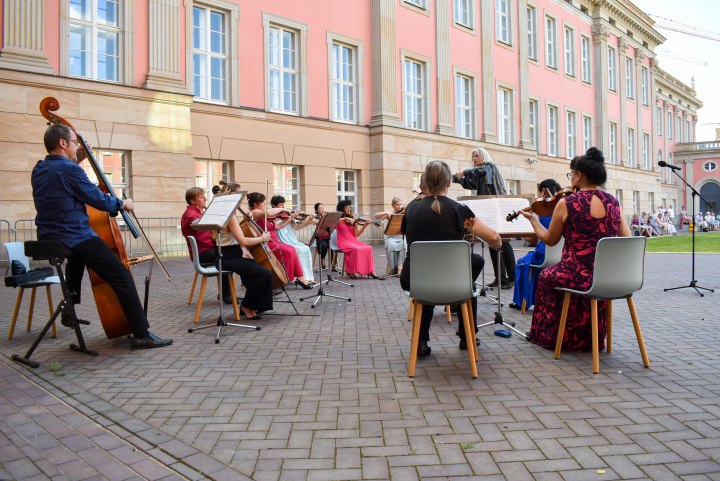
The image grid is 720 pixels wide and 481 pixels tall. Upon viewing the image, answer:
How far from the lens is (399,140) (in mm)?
20281

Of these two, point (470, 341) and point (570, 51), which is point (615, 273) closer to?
point (470, 341)

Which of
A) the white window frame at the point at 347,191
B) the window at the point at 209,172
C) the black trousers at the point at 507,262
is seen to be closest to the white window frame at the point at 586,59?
the white window frame at the point at 347,191

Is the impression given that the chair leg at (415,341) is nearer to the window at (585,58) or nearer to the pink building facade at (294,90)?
the pink building facade at (294,90)

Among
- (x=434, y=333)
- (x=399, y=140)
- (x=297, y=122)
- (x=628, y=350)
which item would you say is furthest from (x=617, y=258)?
(x=399, y=140)

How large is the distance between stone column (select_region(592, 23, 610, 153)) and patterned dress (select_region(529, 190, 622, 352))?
107 feet

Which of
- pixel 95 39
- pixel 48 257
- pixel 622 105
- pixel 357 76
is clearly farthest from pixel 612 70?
pixel 48 257

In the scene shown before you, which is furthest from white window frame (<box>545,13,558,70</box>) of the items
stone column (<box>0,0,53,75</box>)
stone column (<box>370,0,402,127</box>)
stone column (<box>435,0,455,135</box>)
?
stone column (<box>0,0,53,75</box>)

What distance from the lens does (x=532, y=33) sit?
1125 inches

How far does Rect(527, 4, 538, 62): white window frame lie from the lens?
28406mm

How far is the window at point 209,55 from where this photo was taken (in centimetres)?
1573

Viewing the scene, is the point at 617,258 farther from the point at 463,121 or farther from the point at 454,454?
the point at 463,121

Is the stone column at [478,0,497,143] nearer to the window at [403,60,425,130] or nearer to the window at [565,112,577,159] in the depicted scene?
the window at [403,60,425,130]

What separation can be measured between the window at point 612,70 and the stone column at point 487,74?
1511cm

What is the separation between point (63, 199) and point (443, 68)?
64.3ft
